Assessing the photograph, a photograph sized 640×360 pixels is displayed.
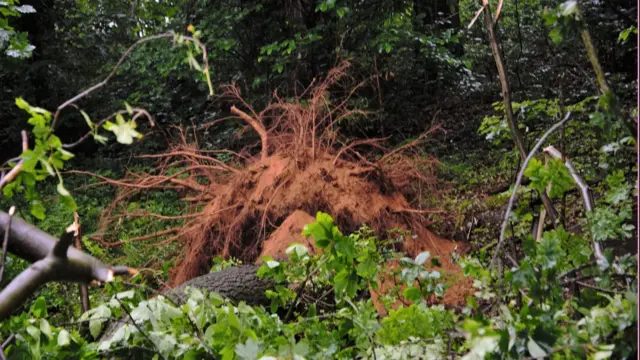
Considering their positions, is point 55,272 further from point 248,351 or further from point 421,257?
point 421,257

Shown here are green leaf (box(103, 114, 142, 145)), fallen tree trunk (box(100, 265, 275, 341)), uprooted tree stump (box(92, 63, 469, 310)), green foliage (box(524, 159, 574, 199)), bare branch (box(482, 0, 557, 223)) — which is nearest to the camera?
green leaf (box(103, 114, 142, 145))

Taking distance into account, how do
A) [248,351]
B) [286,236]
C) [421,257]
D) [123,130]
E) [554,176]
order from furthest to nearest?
[286,236] < [421,257] < [554,176] < [248,351] < [123,130]

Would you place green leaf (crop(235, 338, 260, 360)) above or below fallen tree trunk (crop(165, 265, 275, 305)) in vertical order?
above

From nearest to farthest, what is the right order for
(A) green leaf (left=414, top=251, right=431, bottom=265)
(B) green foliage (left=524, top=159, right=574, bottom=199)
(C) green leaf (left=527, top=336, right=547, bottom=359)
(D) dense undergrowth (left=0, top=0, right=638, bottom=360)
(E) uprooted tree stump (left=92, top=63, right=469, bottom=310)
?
(C) green leaf (left=527, top=336, right=547, bottom=359)
(D) dense undergrowth (left=0, top=0, right=638, bottom=360)
(B) green foliage (left=524, top=159, right=574, bottom=199)
(A) green leaf (left=414, top=251, right=431, bottom=265)
(E) uprooted tree stump (left=92, top=63, right=469, bottom=310)

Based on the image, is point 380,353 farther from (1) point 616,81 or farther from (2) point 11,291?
(1) point 616,81

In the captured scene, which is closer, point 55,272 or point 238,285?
point 55,272

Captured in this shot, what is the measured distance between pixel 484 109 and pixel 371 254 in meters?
8.38

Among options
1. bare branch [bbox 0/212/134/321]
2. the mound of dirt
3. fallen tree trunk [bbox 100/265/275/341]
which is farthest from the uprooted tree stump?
bare branch [bbox 0/212/134/321]

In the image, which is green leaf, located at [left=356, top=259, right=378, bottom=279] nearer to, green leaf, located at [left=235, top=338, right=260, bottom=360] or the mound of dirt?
green leaf, located at [left=235, top=338, right=260, bottom=360]

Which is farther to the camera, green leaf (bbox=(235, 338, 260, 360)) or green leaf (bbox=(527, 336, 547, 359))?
green leaf (bbox=(235, 338, 260, 360))

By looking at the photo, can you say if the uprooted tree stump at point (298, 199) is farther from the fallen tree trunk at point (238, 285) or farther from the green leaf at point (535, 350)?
the green leaf at point (535, 350)

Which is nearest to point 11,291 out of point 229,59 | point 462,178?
point 462,178

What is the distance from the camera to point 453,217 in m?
5.88

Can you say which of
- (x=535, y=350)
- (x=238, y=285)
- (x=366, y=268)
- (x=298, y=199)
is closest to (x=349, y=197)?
(x=298, y=199)
